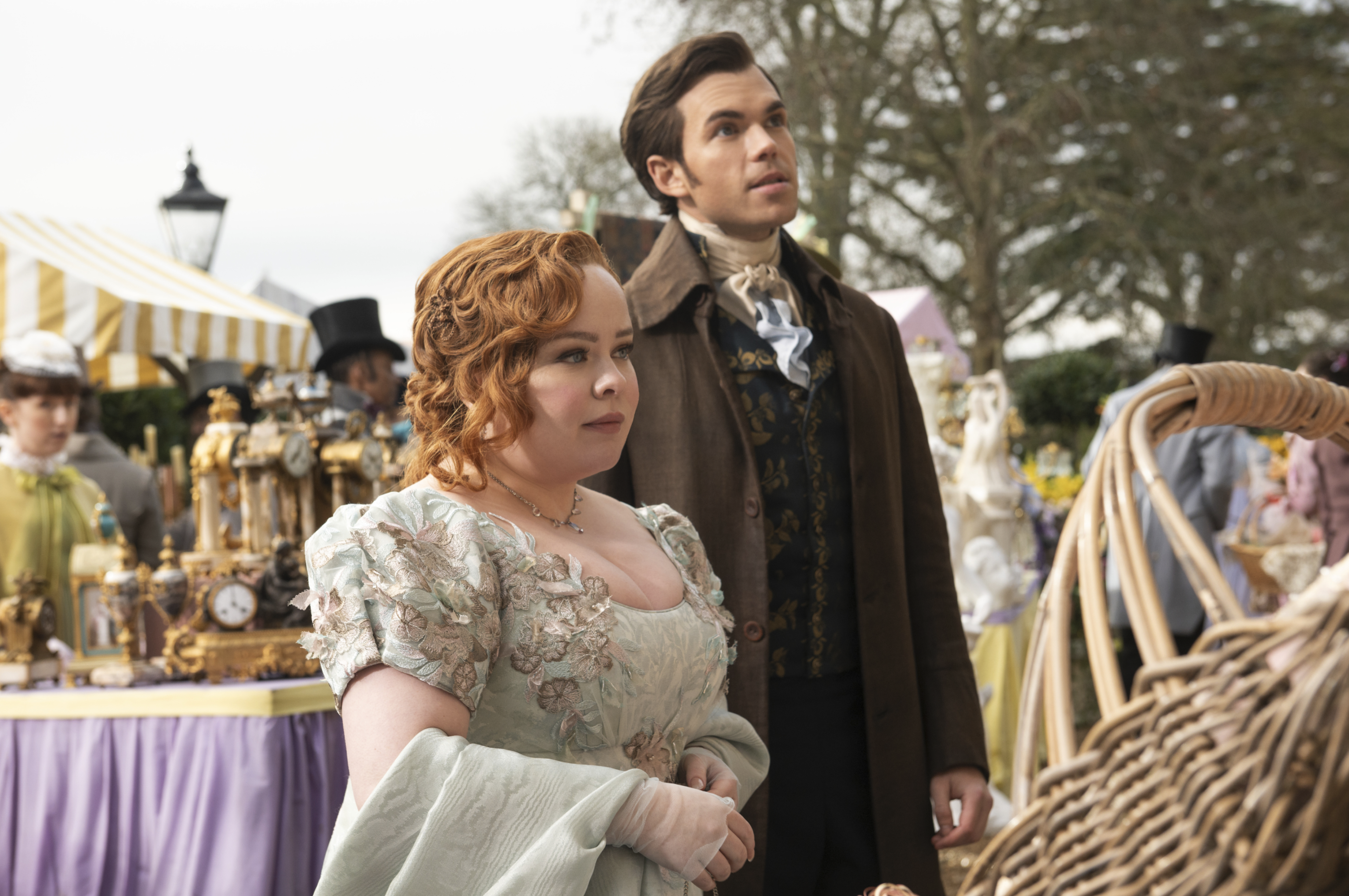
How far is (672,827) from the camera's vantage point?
1.17 metres

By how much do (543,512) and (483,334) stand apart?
228 millimetres

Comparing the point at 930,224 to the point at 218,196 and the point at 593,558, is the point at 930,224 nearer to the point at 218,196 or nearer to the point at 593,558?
the point at 218,196

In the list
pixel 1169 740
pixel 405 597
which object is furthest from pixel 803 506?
pixel 1169 740

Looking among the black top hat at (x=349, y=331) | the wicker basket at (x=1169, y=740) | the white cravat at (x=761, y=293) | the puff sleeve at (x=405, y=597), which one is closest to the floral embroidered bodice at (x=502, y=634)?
the puff sleeve at (x=405, y=597)

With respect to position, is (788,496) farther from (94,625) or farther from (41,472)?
(41,472)

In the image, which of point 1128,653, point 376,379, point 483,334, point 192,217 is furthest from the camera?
point 192,217

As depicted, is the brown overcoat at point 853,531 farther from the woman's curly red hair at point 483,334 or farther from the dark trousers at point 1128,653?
the dark trousers at point 1128,653

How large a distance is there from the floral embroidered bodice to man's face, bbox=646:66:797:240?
87 centimetres

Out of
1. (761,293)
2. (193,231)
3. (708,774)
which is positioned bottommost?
(708,774)

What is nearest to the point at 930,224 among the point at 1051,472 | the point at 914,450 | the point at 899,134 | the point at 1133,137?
the point at 899,134

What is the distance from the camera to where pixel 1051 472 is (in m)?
9.14

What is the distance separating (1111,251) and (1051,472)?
5696mm

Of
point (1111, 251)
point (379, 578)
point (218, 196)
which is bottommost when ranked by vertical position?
point (379, 578)

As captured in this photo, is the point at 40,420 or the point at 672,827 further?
the point at 40,420
